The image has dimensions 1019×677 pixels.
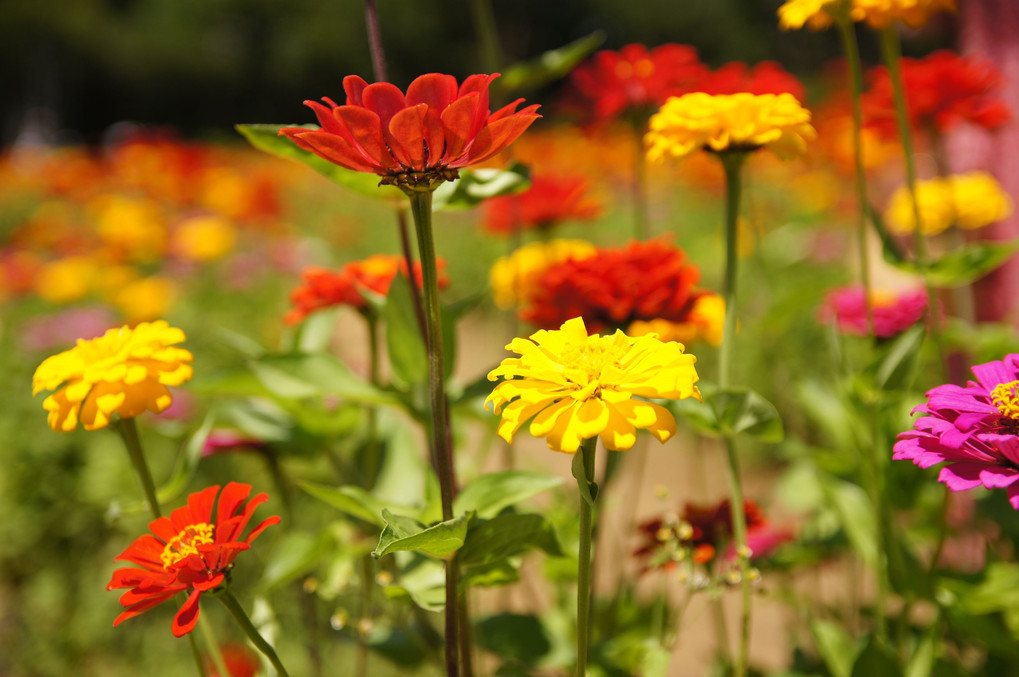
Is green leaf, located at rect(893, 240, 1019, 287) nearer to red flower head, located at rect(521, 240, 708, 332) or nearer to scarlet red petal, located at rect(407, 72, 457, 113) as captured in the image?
red flower head, located at rect(521, 240, 708, 332)

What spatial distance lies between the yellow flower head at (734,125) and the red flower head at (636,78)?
309mm

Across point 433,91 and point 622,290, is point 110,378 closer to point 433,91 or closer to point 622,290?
point 433,91

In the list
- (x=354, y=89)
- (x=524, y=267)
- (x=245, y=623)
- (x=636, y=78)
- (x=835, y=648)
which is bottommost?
(x=835, y=648)

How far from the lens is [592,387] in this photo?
1.29 ft

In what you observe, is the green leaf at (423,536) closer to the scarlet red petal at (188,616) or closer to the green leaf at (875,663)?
the scarlet red petal at (188,616)

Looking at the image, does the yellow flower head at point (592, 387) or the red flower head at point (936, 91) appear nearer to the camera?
the yellow flower head at point (592, 387)

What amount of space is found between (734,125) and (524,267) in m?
0.51

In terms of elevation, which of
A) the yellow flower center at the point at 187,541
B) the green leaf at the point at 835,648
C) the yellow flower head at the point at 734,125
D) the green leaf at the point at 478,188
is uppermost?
the yellow flower head at the point at 734,125

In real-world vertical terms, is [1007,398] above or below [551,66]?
below

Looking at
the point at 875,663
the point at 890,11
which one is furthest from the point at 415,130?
the point at 875,663

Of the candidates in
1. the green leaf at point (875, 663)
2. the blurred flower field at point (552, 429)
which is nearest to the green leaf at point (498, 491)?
the blurred flower field at point (552, 429)

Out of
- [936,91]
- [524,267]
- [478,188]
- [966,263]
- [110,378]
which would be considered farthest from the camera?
[524,267]

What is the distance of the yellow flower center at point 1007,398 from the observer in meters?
0.40

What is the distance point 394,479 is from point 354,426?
9 centimetres
